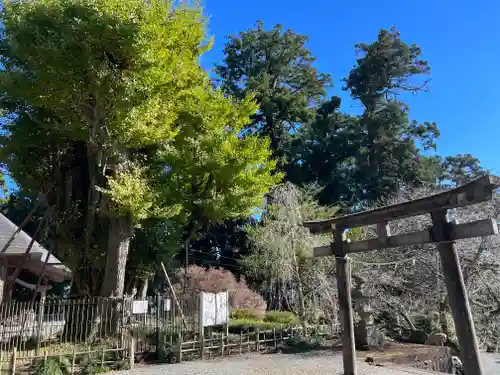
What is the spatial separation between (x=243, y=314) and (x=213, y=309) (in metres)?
6.67

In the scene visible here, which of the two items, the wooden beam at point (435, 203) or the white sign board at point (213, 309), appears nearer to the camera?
the wooden beam at point (435, 203)

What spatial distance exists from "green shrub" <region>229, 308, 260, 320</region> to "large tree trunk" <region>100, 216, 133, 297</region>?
26.3 feet

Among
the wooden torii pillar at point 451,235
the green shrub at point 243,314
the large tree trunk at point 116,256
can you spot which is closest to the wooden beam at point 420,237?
the wooden torii pillar at point 451,235

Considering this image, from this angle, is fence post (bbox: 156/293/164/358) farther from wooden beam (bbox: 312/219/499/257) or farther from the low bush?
the low bush

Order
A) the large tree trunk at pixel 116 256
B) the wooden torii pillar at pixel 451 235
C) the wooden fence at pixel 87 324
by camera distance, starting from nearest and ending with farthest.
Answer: the wooden torii pillar at pixel 451 235 → the wooden fence at pixel 87 324 → the large tree trunk at pixel 116 256

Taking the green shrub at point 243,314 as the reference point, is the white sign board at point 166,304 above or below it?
above

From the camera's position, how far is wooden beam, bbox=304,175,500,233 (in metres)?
5.31

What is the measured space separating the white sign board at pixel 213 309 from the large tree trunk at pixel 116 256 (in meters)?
2.45

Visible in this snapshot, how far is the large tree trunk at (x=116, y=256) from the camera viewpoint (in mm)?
11438

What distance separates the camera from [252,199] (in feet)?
43.6

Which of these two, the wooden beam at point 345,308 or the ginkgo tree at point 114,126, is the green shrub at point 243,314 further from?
the wooden beam at point 345,308

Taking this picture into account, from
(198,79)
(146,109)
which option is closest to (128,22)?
(146,109)

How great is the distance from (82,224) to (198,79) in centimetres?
632

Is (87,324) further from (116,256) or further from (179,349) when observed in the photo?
(179,349)
